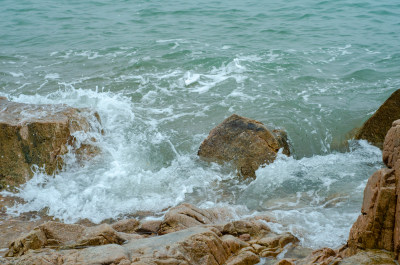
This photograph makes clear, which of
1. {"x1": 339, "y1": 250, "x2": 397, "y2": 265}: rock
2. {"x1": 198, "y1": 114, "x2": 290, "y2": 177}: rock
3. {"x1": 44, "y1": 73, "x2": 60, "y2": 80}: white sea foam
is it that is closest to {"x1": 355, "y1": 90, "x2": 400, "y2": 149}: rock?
{"x1": 198, "y1": 114, "x2": 290, "y2": 177}: rock

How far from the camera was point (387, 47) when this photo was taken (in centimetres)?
1396

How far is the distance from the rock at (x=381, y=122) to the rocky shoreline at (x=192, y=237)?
2.85m

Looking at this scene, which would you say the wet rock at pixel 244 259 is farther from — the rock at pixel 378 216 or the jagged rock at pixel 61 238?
the jagged rock at pixel 61 238

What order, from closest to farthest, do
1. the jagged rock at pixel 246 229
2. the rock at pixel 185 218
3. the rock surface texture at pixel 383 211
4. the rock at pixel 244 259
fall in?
the rock surface texture at pixel 383 211
the rock at pixel 244 259
the jagged rock at pixel 246 229
the rock at pixel 185 218

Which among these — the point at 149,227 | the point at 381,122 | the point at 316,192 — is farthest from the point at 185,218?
the point at 381,122

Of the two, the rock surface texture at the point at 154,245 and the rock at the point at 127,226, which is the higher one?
the rock surface texture at the point at 154,245

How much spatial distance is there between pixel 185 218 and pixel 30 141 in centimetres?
331

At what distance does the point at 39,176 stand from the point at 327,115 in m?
6.61

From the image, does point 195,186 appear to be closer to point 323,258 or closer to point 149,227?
point 149,227

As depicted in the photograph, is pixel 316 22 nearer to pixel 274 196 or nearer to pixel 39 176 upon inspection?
pixel 274 196

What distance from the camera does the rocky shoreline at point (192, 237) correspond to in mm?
3963

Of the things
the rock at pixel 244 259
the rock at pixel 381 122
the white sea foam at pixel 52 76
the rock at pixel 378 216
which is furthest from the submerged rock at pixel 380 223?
the white sea foam at pixel 52 76

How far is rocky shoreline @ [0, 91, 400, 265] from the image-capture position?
3.96m

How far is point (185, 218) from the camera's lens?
5.46m
